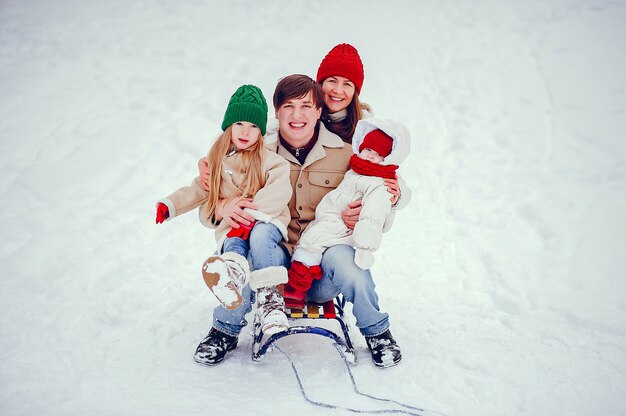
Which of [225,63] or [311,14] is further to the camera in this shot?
[311,14]

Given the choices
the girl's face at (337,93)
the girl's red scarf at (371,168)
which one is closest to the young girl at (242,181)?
the girl's red scarf at (371,168)

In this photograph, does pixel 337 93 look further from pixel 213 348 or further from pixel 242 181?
pixel 213 348

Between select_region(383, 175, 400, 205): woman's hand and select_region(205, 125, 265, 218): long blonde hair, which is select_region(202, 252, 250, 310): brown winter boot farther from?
select_region(383, 175, 400, 205): woman's hand

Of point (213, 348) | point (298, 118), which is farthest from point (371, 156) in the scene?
point (213, 348)

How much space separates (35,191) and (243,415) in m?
3.74

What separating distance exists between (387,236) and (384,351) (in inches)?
88.6

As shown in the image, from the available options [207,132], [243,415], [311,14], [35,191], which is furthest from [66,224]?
[311,14]

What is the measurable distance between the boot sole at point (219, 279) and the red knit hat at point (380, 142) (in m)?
1.04

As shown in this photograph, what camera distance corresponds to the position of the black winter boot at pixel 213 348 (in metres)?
2.95

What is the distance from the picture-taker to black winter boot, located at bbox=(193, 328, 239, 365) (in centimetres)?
295

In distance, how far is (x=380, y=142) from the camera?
2.93 m

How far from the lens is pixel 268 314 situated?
2.67 meters

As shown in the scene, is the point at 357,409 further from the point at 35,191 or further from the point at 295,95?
the point at 35,191

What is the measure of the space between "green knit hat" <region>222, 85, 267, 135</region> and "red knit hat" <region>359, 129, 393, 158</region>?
1.98 ft
